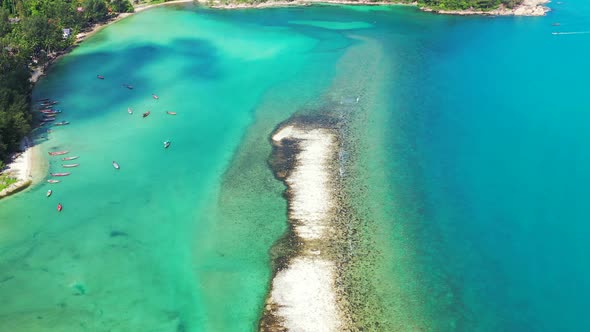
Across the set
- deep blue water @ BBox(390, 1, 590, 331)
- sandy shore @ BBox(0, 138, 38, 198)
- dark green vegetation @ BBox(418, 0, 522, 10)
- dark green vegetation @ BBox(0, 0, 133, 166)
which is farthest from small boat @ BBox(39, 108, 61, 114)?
dark green vegetation @ BBox(418, 0, 522, 10)

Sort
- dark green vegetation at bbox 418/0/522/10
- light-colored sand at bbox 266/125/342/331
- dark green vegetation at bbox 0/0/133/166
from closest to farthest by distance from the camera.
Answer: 1. light-colored sand at bbox 266/125/342/331
2. dark green vegetation at bbox 0/0/133/166
3. dark green vegetation at bbox 418/0/522/10

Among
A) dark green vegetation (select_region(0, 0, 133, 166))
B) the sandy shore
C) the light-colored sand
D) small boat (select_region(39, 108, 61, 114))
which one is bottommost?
the light-colored sand

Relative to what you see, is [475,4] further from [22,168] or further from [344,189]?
[22,168]

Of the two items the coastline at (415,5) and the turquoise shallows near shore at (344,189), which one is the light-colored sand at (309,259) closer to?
the turquoise shallows near shore at (344,189)

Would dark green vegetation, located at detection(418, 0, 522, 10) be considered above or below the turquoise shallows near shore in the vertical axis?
above

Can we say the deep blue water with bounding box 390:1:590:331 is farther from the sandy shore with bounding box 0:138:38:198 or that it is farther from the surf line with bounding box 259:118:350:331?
the sandy shore with bounding box 0:138:38:198

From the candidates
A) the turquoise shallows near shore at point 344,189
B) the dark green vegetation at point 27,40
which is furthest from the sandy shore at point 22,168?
the turquoise shallows near shore at point 344,189

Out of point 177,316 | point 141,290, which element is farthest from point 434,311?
point 141,290

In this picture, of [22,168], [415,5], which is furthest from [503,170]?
[415,5]
